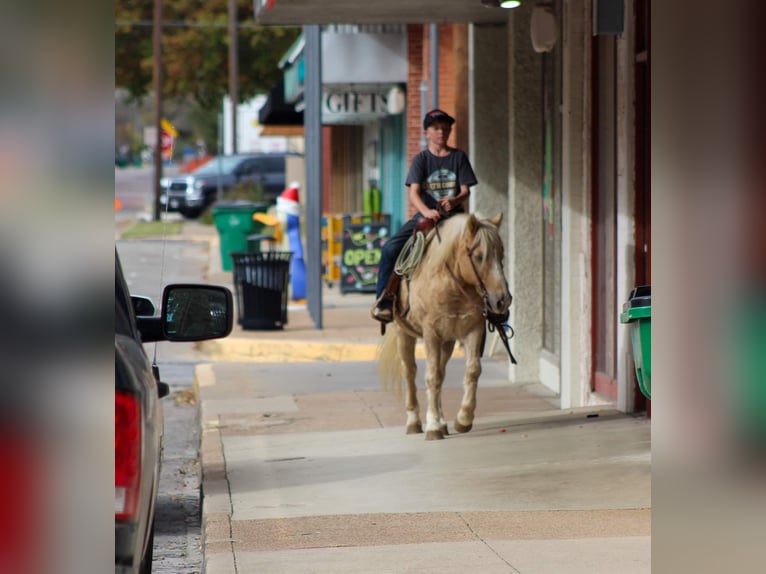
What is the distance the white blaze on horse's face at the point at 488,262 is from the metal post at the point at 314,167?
27.5 feet

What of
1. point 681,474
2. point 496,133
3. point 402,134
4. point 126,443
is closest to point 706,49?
point 681,474

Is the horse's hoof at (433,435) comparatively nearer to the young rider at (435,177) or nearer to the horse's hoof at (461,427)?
the horse's hoof at (461,427)

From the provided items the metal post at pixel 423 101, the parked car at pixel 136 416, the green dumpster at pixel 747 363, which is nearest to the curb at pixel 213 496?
the parked car at pixel 136 416

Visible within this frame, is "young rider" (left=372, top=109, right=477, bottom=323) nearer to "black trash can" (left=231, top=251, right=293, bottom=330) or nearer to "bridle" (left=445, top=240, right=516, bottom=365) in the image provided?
"bridle" (left=445, top=240, right=516, bottom=365)

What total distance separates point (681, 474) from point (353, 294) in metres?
20.2

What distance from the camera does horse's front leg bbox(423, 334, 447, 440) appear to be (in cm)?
1044

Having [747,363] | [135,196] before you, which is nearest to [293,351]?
[747,363]

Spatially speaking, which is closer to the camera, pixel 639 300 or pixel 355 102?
pixel 639 300

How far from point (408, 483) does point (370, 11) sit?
758cm

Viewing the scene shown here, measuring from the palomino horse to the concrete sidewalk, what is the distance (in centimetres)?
35

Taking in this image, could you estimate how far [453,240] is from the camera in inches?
398

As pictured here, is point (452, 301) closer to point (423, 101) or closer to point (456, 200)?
point (456, 200)


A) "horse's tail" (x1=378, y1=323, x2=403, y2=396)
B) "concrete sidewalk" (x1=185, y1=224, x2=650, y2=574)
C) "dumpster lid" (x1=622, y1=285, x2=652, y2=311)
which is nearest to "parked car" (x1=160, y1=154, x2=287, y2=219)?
"concrete sidewalk" (x1=185, y1=224, x2=650, y2=574)

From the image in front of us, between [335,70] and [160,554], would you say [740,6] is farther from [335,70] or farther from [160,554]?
[335,70]
